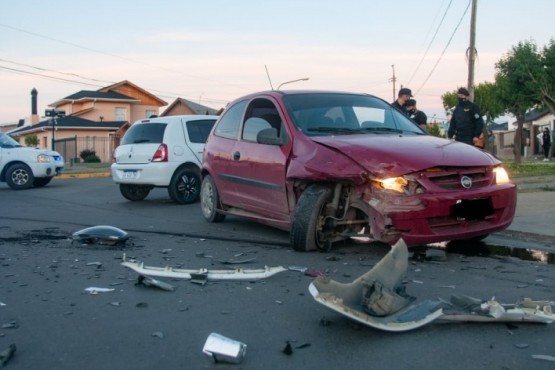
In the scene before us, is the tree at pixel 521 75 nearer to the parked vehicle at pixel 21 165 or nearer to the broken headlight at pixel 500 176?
the parked vehicle at pixel 21 165

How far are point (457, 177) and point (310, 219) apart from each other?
4.61 feet

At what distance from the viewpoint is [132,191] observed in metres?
12.5

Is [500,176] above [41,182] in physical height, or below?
above

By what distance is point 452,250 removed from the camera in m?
6.50

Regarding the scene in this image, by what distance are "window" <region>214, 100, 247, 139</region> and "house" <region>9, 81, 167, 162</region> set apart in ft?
133

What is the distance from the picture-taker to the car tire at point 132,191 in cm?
1238

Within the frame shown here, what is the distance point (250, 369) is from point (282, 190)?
11.9 ft

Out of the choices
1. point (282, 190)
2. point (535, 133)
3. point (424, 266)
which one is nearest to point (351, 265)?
point (424, 266)

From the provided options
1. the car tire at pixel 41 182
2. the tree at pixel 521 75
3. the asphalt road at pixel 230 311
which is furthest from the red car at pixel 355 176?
the tree at pixel 521 75

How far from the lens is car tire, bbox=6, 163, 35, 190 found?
53.9 feet

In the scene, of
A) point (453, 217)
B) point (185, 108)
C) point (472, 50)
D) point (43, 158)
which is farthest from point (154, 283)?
point (185, 108)

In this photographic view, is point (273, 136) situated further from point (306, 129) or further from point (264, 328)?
point (264, 328)

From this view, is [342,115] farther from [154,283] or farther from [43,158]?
[43,158]

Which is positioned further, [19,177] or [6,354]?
[19,177]
